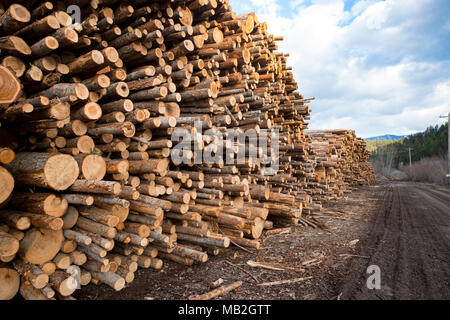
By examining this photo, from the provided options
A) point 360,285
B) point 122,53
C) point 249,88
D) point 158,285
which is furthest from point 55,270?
point 249,88

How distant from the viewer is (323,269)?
4051 mm

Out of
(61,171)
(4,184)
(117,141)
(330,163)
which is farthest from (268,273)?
(330,163)

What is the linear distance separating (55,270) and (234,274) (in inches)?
89.7

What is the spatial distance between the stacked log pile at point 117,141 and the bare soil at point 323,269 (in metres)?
0.24

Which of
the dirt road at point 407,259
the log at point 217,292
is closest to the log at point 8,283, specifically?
the log at point 217,292

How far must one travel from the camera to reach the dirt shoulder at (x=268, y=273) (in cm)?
336

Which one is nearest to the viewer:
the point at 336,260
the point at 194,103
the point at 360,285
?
the point at 360,285

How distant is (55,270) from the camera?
3123 millimetres

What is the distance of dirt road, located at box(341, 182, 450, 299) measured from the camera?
3.35 meters

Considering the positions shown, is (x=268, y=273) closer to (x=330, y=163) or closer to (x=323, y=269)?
(x=323, y=269)

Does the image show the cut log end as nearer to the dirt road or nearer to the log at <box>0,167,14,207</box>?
the log at <box>0,167,14,207</box>

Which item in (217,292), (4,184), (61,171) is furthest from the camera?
(217,292)

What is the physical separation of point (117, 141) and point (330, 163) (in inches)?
353
